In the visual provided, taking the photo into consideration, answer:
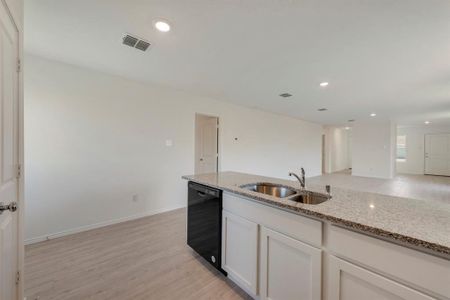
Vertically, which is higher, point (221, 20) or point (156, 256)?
point (221, 20)

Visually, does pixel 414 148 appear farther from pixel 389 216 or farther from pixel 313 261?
pixel 313 261

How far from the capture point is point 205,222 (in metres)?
2.14

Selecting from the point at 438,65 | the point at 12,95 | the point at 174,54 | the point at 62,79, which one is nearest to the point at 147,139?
the point at 62,79

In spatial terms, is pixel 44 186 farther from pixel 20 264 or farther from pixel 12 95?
pixel 12 95

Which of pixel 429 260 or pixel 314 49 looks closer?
pixel 429 260

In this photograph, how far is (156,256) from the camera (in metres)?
2.32

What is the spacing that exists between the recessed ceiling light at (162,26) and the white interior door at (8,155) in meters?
1.02

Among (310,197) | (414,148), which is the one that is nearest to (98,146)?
(310,197)

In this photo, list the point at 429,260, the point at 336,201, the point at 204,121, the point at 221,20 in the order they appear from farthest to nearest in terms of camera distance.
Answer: the point at 204,121 → the point at 221,20 → the point at 336,201 → the point at 429,260

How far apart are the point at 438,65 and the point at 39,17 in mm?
4635

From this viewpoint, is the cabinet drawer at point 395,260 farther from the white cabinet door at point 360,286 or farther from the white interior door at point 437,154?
the white interior door at point 437,154

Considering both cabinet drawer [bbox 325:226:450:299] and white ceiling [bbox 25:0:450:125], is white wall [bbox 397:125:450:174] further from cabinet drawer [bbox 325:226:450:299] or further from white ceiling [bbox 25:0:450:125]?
cabinet drawer [bbox 325:226:450:299]

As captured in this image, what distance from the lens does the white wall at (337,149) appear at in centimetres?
995

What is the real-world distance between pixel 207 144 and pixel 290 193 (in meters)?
3.36
